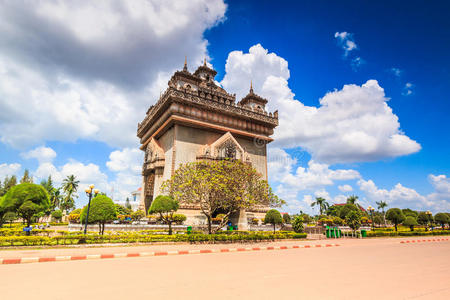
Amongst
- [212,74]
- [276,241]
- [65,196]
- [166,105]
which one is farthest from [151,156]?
[65,196]

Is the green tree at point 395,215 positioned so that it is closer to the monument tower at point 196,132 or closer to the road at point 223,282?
the monument tower at point 196,132

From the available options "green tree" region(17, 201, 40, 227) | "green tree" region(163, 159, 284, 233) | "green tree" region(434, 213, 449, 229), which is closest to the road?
"green tree" region(163, 159, 284, 233)

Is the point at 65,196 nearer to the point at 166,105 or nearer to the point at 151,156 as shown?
the point at 151,156

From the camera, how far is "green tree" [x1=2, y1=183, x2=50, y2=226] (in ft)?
54.6

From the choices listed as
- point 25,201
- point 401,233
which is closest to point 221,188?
point 25,201

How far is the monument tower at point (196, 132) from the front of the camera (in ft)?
96.8

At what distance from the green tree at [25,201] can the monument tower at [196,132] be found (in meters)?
12.7

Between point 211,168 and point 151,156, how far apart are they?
1798 cm

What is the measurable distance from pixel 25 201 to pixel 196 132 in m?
18.4

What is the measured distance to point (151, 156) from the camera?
33219mm

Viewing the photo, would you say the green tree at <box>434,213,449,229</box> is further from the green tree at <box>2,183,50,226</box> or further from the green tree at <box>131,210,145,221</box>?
the green tree at <box>2,183,50,226</box>

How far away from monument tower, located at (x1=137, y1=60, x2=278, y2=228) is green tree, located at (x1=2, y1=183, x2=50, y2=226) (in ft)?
41.8

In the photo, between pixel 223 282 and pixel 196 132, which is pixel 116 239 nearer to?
pixel 223 282

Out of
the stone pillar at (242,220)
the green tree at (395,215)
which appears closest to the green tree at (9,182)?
the stone pillar at (242,220)
